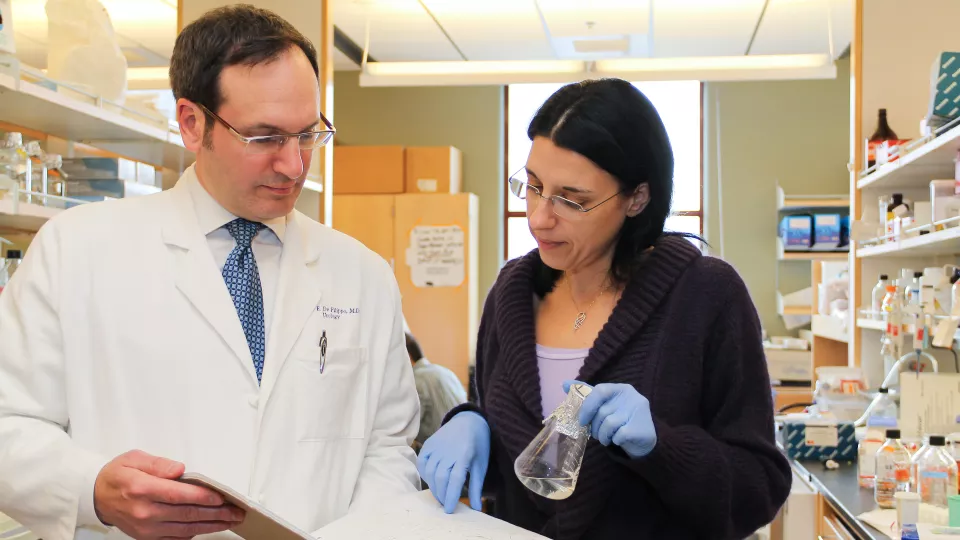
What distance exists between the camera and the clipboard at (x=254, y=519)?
1024 millimetres

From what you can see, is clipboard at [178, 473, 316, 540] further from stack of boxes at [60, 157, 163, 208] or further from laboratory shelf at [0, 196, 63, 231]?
stack of boxes at [60, 157, 163, 208]

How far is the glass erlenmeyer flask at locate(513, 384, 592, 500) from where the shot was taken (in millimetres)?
1237

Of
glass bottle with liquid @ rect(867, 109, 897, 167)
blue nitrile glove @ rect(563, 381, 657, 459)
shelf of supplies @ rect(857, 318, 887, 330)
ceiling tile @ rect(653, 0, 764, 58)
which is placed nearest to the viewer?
blue nitrile glove @ rect(563, 381, 657, 459)

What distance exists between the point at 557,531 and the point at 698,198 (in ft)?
19.8

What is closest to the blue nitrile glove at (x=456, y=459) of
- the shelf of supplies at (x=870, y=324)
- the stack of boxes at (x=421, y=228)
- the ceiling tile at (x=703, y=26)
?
the shelf of supplies at (x=870, y=324)

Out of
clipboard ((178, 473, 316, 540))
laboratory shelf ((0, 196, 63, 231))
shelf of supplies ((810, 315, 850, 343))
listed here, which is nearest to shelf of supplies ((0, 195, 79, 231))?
laboratory shelf ((0, 196, 63, 231))

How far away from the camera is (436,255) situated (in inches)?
267

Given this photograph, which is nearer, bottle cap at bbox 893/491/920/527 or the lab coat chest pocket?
the lab coat chest pocket

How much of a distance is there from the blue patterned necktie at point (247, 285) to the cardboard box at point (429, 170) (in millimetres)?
5367

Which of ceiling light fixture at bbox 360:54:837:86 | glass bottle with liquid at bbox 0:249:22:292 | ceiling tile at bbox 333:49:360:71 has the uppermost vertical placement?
ceiling tile at bbox 333:49:360:71

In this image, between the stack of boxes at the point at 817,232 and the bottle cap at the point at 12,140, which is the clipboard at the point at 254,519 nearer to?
the bottle cap at the point at 12,140

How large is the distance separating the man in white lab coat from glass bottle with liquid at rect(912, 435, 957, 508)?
57.2 inches

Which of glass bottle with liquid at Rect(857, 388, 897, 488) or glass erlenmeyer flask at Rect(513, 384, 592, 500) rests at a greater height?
glass erlenmeyer flask at Rect(513, 384, 592, 500)

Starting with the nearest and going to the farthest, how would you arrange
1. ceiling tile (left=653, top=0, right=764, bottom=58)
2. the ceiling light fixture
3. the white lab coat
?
the white lab coat → the ceiling light fixture → ceiling tile (left=653, top=0, right=764, bottom=58)
